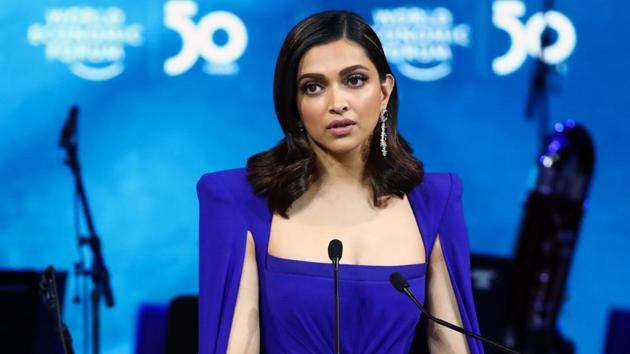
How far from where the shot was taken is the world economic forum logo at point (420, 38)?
483cm

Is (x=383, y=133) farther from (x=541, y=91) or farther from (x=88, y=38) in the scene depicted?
(x=541, y=91)

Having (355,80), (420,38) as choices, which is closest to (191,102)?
(420,38)

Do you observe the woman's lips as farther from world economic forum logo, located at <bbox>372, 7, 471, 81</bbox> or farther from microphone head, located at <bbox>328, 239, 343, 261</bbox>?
world economic forum logo, located at <bbox>372, 7, 471, 81</bbox>

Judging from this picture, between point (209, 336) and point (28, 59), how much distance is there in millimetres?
2943

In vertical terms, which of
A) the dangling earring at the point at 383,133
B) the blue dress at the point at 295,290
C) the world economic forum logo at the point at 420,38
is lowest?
the blue dress at the point at 295,290

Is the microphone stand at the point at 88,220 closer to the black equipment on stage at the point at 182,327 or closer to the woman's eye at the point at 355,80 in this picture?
the black equipment on stage at the point at 182,327

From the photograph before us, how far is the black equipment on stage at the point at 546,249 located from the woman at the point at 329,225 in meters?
2.09

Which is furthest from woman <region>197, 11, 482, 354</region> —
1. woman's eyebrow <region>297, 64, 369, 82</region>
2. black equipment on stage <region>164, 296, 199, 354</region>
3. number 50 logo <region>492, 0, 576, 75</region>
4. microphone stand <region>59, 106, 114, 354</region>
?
number 50 logo <region>492, 0, 576, 75</region>

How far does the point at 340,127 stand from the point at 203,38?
2.70 metres

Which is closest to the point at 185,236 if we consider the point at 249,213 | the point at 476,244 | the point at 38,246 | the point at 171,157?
the point at 171,157

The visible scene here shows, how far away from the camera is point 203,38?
4.79 metres

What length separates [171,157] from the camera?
4.86 m

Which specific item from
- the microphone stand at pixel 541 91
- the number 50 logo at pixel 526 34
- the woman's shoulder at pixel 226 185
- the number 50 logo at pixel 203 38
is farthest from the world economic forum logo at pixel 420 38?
the woman's shoulder at pixel 226 185

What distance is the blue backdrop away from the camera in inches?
188
